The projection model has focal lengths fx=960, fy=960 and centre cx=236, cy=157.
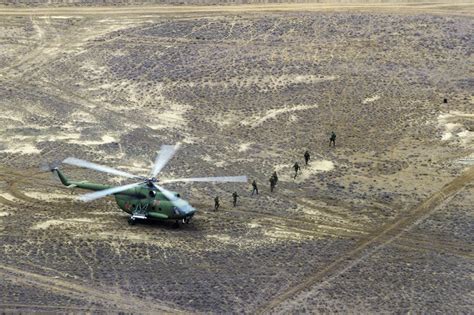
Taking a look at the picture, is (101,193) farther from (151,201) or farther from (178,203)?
(178,203)

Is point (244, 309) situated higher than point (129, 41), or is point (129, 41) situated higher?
point (129, 41)

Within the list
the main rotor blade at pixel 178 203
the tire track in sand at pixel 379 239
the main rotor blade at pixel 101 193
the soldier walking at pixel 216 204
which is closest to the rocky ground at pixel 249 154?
the tire track in sand at pixel 379 239

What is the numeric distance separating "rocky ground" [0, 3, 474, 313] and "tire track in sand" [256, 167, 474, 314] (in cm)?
8

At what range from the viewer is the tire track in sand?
3033 cm

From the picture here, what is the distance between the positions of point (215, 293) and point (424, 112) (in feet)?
62.0

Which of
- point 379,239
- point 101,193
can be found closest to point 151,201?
point 101,193

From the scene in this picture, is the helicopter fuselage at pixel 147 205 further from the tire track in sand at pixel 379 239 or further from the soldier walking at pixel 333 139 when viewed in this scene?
the soldier walking at pixel 333 139

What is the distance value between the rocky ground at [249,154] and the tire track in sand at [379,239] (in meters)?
0.08

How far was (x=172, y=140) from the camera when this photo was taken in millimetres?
43062

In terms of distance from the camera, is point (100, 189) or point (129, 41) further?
point (129, 41)

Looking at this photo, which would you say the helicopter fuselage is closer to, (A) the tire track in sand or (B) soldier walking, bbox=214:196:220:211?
(B) soldier walking, bbox=214:196:220:211

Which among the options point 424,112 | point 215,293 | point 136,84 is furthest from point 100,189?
point 424,112

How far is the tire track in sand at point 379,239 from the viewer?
99.5 feet

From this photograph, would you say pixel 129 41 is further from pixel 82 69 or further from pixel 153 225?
pixel 153 225
